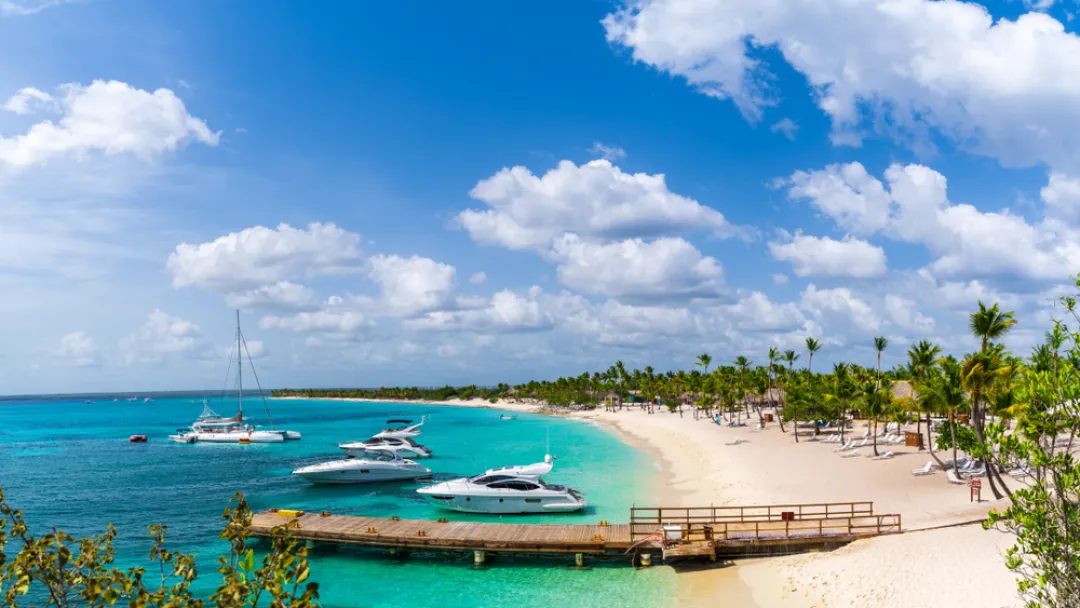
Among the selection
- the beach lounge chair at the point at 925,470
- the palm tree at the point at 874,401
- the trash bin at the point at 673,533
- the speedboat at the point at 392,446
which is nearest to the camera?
the trash bin at the point at 673,533

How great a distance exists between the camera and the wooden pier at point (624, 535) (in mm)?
28016

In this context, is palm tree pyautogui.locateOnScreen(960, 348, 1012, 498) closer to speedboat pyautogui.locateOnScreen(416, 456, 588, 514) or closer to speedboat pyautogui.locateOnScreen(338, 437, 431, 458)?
speedboat pyautogui.locateOnScreen(416, 456, 588, 514)

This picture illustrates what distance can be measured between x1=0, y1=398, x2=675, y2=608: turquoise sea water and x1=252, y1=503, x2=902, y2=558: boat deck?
37.9 inches

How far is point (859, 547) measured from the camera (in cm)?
2686

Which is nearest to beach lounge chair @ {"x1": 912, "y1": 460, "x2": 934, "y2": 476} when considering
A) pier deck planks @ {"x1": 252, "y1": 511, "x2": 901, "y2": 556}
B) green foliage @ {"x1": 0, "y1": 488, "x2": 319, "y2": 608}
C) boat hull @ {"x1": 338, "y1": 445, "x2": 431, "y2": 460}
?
pier deck planks @ {"x1": 252, "y1": 511, "x2": 901, "y2": 556}

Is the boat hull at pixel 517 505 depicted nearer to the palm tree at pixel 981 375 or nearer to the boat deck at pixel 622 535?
the boat deck at pixel 622 535

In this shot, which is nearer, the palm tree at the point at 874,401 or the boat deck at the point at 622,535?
the boat deck at the point at 622,535

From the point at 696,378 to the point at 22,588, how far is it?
13462 cm

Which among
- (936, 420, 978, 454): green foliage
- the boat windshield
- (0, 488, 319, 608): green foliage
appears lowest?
the boat windshield

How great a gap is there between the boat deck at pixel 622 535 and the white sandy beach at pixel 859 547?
847mm

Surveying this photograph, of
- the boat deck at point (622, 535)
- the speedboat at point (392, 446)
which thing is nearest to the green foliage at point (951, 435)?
the boat deck at point (622, 535)

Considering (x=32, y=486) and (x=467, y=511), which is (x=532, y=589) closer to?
(x=467, y=511)

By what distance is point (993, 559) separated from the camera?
75.8ft

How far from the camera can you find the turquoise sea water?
26503 millimetres
